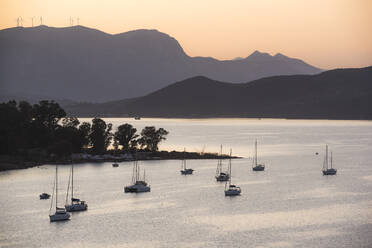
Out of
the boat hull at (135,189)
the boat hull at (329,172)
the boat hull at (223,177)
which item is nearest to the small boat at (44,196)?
the boat hull at (135,189)

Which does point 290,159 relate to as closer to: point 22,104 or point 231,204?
point 22,104

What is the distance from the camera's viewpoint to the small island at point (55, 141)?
157250 mm

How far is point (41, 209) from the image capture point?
95625mm

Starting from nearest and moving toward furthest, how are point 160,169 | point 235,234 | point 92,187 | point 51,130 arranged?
point 235,234
point 92,187
point 160,169
point 51,130

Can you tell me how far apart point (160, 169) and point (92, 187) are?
1240 inches

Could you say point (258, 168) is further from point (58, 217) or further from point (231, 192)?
point (58, 217)

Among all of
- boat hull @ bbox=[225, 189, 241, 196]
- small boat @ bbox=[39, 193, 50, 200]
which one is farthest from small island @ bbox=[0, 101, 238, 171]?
boat hull @ bbox=[225, 189, 241, 196]

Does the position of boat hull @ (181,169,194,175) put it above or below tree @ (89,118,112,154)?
below

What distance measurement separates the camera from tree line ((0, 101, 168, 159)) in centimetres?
15984

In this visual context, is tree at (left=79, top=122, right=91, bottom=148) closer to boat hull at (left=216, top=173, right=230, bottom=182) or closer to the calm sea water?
the calm sea water

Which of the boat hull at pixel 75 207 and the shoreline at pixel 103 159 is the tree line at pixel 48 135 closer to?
the shoreline at pixel 103 159

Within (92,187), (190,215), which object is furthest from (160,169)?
(190,215)

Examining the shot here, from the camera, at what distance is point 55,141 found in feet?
552

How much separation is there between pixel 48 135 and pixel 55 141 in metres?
2.86
